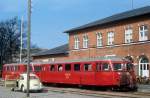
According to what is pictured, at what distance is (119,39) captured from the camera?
176ft

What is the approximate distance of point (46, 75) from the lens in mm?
45562

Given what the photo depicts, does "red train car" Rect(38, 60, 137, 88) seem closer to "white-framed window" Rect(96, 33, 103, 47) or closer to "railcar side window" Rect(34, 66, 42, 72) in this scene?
"railcar side window" Rect(34, 66, 42, 72)

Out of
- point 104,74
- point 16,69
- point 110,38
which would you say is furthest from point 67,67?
point 110,38

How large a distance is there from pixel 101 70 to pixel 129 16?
58.1ft

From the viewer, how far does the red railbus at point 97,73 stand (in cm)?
3441

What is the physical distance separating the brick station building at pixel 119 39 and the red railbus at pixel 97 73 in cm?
504

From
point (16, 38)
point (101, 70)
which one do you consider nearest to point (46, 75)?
point (101, 70)

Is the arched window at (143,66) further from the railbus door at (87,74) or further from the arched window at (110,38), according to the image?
the railbus door at (87,74)

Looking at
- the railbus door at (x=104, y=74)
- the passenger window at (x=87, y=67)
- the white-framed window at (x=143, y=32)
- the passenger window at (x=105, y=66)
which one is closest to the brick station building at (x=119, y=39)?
the white-framed window at (x=143, y=32)

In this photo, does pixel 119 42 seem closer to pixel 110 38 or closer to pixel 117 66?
pixel 110 38

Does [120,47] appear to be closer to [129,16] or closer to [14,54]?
[129,16]

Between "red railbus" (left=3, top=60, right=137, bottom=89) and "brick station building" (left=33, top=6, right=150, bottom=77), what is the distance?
5.04 metres

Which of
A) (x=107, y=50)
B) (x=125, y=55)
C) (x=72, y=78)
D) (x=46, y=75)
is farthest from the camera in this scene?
(x=107, y=50)

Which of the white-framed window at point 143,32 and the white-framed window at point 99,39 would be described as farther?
the white-framed window at point 99,39
